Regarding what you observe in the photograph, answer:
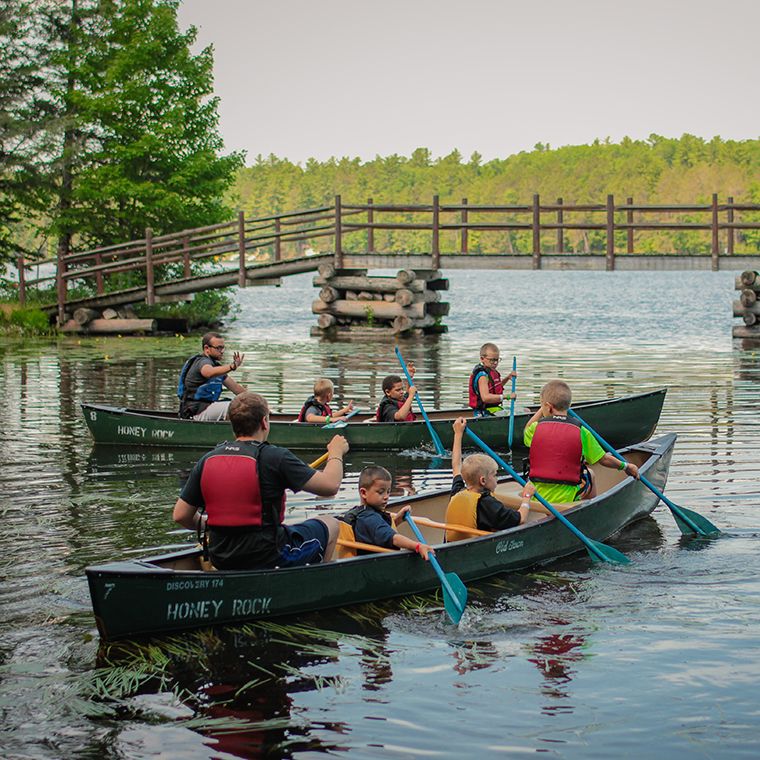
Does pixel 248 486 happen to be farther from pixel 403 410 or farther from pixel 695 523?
pixel 403 410

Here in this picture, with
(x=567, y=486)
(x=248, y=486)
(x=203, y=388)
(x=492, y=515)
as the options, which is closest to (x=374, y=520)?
(x=492, y=515)

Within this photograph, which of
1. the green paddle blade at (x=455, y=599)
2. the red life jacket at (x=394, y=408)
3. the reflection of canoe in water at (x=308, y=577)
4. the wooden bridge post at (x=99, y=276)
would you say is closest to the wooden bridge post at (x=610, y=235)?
the wooden bridge post at (x=99, y=276)

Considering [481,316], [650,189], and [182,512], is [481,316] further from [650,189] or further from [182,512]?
[650,189]

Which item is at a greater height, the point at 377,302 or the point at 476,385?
the point at 377,302

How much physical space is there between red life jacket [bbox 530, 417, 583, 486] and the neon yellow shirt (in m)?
0.04

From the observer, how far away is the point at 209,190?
3197 cm

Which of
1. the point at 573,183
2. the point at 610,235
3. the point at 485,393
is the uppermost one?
the point at 573,183

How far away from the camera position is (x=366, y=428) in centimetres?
1436

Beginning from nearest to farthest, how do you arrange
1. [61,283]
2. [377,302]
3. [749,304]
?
[749,304] < [377,302] < [61,283]

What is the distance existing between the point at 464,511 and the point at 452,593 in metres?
1.07

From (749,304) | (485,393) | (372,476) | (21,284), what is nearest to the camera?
(372,476)

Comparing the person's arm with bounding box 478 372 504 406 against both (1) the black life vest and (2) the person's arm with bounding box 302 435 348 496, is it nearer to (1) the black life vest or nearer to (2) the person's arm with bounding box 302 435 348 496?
(1) the black life vest

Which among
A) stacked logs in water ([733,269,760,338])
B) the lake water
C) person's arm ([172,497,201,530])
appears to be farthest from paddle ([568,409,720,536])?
stacked logs in water ([733,269,760,338])

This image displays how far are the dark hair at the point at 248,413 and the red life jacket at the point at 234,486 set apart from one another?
0.35ft
